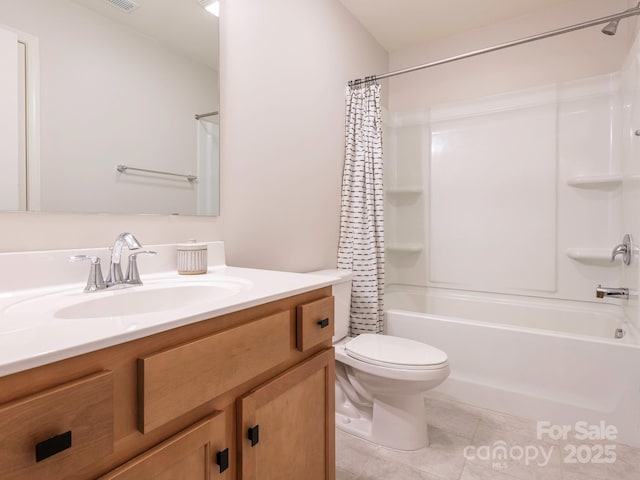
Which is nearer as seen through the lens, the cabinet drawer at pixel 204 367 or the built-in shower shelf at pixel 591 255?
the cabinet drawer at pixel 204 367

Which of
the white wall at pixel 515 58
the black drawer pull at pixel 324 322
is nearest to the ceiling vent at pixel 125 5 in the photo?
the black drawer pull at pixel 324 322

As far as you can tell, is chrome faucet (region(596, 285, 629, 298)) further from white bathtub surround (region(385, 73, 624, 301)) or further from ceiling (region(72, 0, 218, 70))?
ceiling (region(72, 0, 218, 70))

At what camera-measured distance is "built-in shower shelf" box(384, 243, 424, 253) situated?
2846mm

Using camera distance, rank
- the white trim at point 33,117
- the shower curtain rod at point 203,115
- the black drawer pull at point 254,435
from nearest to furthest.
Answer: the black drawer pull at point 254,435, the white trim at point 33,117, the shower curtain rod at point 203,115

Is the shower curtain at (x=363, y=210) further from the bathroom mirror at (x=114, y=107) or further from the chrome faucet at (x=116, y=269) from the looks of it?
the chrome faucet at (x=116, y=269)

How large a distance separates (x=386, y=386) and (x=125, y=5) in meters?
1.75

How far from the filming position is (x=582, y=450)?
1572mm

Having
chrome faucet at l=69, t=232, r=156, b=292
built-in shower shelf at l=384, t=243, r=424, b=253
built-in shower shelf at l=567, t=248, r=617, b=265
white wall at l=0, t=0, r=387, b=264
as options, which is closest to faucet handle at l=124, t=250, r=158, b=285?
chrome faucet at l=69, t=232, r=156, b=292

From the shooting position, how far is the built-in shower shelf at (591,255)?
217 cm

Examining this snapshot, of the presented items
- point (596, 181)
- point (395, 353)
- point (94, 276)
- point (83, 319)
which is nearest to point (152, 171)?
point (94, 276)

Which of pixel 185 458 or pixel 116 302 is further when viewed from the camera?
pixel 116 302

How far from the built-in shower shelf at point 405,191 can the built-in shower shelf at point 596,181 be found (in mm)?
1006

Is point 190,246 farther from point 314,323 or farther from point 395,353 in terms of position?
point 395,353

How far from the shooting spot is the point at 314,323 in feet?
3.42
